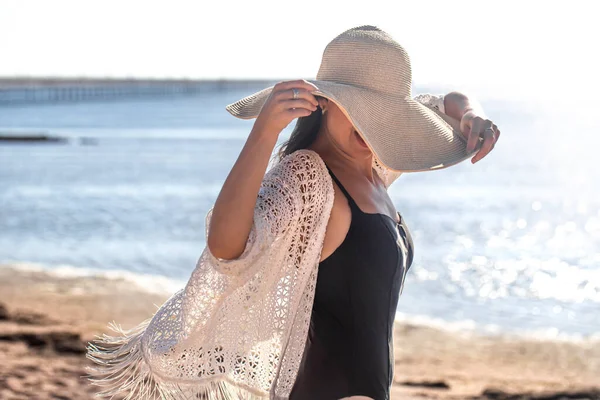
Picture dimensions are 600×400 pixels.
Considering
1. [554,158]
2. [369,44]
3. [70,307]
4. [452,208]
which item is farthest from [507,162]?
[369,44]

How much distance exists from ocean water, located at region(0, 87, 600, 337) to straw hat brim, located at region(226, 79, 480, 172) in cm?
666

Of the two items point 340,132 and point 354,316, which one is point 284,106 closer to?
point 340,132

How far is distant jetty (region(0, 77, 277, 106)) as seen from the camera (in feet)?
320

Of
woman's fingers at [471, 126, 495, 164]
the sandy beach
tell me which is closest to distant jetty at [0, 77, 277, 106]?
the sandy beach

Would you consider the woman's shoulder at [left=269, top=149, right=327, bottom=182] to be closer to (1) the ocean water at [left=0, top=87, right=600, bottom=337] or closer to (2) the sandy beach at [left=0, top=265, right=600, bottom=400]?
(2) the sandy beach at [left=0, top=265, right=600, bottom=400]

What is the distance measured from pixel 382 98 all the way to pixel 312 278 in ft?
1.39

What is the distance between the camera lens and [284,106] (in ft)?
5.21

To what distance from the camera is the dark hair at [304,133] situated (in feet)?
6.29

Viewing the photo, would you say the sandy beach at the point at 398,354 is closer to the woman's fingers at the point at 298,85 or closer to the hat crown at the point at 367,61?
the hat crown at the point at 367,61

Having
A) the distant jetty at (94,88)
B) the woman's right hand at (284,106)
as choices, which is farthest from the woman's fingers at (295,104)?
the distant jetty at (94,88)

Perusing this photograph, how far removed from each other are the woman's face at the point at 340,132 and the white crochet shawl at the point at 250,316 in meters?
0.11

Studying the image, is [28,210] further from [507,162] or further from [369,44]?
[507,162]

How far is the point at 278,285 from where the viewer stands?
1742mm

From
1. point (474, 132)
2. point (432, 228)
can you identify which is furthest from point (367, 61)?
point (432, 228)
